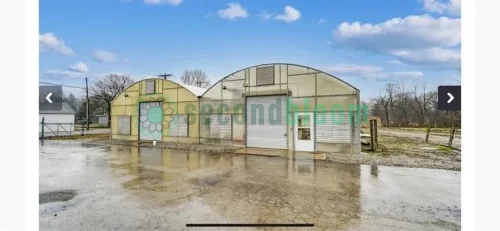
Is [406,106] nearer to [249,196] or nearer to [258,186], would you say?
[258,186]

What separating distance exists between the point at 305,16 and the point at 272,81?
507 cm

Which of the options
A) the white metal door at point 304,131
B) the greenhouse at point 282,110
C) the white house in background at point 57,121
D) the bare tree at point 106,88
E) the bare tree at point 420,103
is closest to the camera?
the greenhouse at point 282,110

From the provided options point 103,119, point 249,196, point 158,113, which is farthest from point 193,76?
point 249,196

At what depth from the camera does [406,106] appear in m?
39.0

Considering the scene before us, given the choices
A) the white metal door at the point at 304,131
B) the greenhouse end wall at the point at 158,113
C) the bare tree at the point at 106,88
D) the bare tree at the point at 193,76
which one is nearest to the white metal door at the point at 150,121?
the greenhouse end wall at the point at 158,113

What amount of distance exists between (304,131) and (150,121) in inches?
388

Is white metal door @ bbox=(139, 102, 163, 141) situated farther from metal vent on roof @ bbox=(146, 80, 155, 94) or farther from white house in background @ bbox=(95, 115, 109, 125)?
white house in background @ bbox=(95, 115, 109, 125)

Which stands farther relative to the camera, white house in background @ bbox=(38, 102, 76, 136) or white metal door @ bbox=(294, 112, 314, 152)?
white house in background @ bbox=(38, 102, 76, 136)

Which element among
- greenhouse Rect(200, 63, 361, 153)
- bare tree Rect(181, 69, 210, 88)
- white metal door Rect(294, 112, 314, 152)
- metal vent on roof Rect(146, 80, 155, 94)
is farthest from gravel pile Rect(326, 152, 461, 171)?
bare tree Rect(181, 69, 210, 88)

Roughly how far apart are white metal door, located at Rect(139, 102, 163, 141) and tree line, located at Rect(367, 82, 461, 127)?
1264 inches

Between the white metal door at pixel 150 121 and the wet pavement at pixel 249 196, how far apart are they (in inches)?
278

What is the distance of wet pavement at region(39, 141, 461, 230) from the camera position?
133 inches

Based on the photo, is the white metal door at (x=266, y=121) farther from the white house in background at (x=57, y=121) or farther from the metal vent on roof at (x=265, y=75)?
the white house in background at (x=57, y=121)

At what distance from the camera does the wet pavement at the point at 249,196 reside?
3383 millimetres
